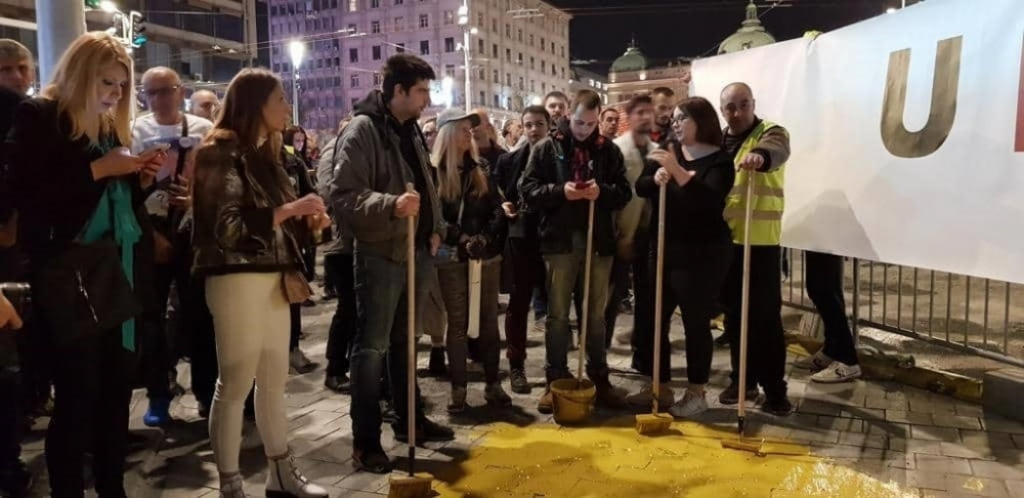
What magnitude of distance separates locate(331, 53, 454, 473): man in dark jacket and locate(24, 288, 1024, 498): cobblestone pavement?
39cm

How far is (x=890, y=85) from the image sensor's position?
508 centimetres

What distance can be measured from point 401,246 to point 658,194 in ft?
6.02

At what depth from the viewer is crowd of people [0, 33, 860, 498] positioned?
10.3 feet

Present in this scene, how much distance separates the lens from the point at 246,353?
3482 millimetres

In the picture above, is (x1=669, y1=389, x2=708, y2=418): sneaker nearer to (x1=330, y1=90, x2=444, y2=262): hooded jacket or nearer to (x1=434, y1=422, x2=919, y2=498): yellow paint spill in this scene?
(x1=434, y1=422, x2=919, y2=498): yellow paint spill

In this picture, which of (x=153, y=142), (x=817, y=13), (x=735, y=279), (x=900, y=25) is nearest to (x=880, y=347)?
(x=735, y=279)

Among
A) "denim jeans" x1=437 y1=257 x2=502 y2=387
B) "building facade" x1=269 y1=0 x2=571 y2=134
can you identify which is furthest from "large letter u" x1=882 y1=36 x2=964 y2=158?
"building facade" x1=269 y1=0 x2=571 y2=134

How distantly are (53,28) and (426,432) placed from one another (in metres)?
3.94

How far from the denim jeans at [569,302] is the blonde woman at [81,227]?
2.69 meters

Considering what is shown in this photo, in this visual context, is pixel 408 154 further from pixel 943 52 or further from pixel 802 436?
pixel 943 52

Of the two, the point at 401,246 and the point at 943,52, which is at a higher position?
the point at 943,52

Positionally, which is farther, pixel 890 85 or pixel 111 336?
pixel 890 85

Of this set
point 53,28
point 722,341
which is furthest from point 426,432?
point 53,28

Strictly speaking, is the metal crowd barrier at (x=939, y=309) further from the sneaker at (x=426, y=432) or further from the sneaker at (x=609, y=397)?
the sneaker at (x=426, y=432)
